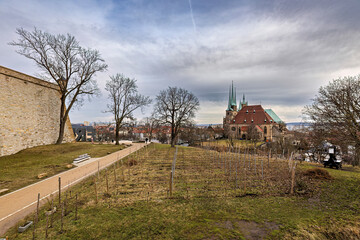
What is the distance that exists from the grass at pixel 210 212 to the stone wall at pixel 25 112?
1133 centimetres

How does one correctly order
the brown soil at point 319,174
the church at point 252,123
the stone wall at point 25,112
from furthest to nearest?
the church at point 252,123
the stone wall at point 25,112
the brown soil at point 319,174

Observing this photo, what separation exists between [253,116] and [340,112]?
53797 mm

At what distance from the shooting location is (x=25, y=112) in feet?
53.0

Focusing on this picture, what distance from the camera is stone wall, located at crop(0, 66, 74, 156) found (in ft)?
46.1

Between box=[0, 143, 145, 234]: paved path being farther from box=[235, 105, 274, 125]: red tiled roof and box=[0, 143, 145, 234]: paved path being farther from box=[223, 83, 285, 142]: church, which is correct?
box=[235, 105, 274, 125]: red tiled roof

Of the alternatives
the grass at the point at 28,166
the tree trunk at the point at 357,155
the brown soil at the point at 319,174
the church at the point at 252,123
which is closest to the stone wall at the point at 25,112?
the grass at the point at 28,166

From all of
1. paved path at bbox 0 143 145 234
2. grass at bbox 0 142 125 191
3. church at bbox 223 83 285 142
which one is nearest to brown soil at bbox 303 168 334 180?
paved path at bbox 0 143 145 234

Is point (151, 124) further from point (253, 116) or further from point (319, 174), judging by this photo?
point (253, 116)

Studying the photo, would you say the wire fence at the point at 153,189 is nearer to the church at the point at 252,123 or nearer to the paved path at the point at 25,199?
the paved path at the point at 25,199

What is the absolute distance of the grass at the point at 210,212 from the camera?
4.46 m

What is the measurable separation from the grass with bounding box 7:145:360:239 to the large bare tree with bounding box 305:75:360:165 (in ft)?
11.0

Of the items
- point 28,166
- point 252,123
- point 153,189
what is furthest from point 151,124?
point 252,123

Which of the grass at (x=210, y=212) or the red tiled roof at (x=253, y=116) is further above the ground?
the red tiled roof at (x=253, y=116)

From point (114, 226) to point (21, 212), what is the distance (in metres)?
3.68
